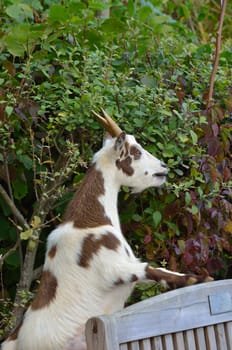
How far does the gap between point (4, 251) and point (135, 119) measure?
99cm

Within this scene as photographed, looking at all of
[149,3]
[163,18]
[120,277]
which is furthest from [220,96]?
[120,277]

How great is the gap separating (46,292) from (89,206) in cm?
34

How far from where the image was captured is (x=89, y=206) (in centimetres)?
281

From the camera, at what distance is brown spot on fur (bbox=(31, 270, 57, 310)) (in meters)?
2.71

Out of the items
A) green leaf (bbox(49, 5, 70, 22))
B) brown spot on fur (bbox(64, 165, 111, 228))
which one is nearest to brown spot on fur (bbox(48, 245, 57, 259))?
brown spot on fur (bbox(64, 165, 111, 228))

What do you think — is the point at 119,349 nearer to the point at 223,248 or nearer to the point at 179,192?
the point at 179,192

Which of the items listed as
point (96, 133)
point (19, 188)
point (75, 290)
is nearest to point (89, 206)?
point (75, 290)

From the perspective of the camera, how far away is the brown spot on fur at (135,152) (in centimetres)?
290

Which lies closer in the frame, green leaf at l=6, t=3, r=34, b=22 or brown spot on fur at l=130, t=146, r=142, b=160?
brown spot on fur at l=130, t=146, r=142, b=160

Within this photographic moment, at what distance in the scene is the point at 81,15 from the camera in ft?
12.4

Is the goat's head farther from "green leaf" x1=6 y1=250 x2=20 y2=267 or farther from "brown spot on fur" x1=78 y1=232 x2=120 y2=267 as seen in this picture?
"green leaf" x1=6 y1=250 x2=20 y2=267

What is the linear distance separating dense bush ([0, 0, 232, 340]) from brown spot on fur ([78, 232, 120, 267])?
59 cm

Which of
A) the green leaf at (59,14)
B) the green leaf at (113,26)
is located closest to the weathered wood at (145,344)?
the green leaf at (59,14)

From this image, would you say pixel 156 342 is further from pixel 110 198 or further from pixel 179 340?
pixel 110 198
